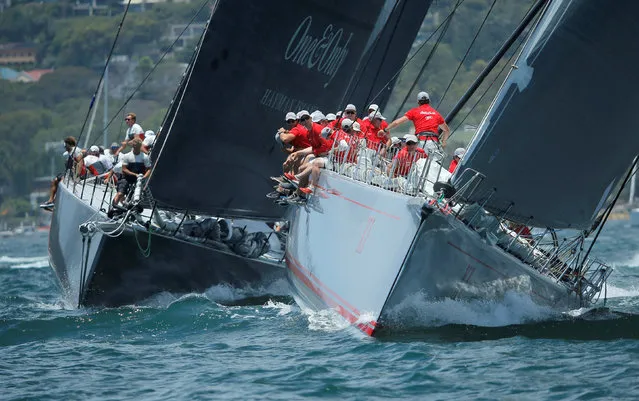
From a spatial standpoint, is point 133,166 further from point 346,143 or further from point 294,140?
point 346,143

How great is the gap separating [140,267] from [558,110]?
5358 millimetres

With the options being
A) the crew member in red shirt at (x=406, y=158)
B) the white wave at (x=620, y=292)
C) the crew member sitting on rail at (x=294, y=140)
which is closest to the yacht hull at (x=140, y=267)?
the crew member sitting on rail at (x=294, y=140)

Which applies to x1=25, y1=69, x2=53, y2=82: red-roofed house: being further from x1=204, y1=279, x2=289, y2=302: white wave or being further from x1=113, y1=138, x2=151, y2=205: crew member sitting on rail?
x1=204, y1=279, x2=289, y2=302: white wave

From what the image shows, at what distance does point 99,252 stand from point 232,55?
2449 mm

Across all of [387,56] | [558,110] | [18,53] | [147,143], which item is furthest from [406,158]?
[18,53]

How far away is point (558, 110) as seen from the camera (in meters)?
10.6

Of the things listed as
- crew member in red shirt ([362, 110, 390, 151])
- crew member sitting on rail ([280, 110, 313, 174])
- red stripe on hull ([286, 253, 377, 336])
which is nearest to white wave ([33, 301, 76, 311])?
red stripe on hull ([286, 253, 377, 336])

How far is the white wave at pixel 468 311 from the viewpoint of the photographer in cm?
1072

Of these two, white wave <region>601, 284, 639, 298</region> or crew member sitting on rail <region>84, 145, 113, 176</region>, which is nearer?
white wave <region>601, 284, 639, 298</region>

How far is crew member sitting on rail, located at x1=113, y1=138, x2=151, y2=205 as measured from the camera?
1474 cm

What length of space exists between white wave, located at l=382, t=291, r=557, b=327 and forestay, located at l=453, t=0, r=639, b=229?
2.31 feet

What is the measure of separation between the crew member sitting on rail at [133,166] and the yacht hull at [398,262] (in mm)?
3413

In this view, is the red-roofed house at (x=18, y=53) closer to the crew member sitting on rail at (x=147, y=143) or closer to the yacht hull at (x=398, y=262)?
the crew member sitting on rail at (x=147, y=143)

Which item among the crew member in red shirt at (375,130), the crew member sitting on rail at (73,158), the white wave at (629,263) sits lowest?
the crew member sitting on rail at (73,158)
